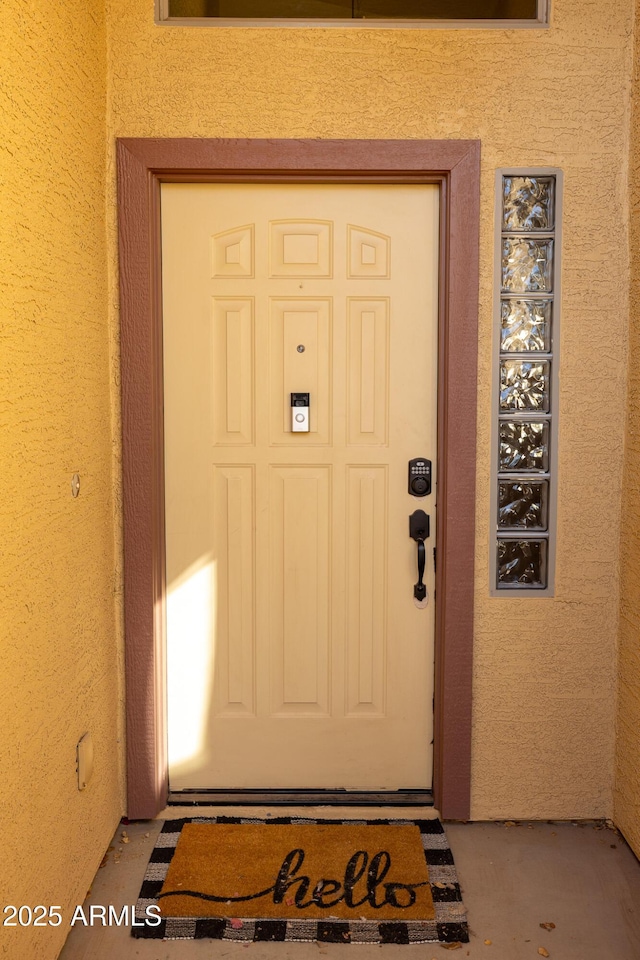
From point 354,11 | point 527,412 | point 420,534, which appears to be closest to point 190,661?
point 420,534

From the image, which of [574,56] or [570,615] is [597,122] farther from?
[570,615]

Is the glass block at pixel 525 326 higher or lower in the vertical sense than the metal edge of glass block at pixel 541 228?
lower

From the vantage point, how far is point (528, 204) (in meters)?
2.66

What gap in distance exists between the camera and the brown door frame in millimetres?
2600

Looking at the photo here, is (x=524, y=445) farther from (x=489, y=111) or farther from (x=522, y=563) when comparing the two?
(x=489, y=111)

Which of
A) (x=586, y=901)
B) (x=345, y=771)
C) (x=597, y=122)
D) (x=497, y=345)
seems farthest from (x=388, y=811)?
(x=597, y=122)

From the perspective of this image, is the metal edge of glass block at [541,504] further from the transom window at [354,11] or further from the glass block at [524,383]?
the transom window at [354,11]

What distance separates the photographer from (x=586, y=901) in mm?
2395

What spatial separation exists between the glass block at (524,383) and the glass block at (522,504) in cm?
27

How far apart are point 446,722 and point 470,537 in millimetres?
650

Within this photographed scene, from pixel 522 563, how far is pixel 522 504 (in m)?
0.21

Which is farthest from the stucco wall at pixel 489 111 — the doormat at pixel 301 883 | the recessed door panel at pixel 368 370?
the doormat at pixel 301 883

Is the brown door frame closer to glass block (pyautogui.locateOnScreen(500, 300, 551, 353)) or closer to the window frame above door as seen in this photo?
glass block (pyautogui.locateOnScreen(500, 300, 551, 353))

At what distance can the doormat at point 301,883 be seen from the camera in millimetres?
2273
